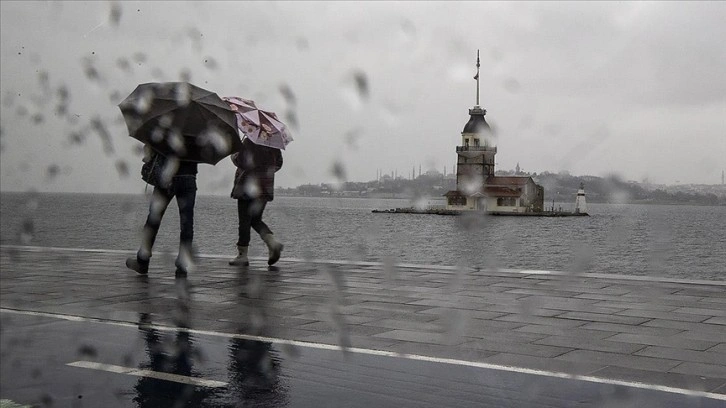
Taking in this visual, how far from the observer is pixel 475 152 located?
461 ft

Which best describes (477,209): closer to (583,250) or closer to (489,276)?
(583,250)

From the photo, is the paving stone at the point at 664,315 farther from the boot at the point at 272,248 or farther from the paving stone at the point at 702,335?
the boot at the point at 272,248

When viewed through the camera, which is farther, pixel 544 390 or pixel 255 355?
pixel 255 355

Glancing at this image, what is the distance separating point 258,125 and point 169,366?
700 centimetres

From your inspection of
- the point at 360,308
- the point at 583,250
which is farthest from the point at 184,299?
the point at 583,250

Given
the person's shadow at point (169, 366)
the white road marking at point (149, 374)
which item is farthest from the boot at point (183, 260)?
the white road marking at point (149, 374)

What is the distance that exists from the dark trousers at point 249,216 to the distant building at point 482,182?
124 meters

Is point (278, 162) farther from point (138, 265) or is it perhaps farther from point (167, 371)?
point (167, 371)

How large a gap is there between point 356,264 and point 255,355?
7.90 meters

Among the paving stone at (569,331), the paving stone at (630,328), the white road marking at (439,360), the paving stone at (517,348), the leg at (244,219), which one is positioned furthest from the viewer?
the leg at (244,219)

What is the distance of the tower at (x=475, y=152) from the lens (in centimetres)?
13988

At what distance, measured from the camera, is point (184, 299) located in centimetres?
895

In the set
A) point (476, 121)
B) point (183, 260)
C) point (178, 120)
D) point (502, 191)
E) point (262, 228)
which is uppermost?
point (476, 121)

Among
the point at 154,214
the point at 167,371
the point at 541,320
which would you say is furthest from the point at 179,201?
the point at 167,371
